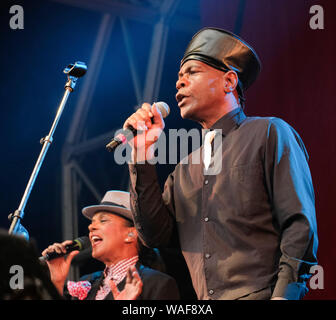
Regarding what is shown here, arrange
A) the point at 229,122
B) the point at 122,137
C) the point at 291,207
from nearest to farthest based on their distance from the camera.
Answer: the point at 291,207, the point at 122,137, the point at 229,122

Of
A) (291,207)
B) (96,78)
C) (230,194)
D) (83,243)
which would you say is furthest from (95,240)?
(96,78)

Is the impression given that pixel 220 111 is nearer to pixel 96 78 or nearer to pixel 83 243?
pixel 83 243

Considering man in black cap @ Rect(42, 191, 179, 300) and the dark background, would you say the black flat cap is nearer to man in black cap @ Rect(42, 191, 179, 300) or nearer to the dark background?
man in black cap @ Rect(42, 191, 179, 300)

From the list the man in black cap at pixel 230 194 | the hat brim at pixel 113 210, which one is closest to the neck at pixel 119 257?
the hat brim at pixel 113 210

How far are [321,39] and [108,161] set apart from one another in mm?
3153

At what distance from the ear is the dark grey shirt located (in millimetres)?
137

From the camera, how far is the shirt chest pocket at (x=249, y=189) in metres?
1.48

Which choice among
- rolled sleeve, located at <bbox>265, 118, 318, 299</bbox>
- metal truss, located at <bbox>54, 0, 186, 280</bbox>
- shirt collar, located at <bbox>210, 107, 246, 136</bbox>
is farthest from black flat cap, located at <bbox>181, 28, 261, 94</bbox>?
metal truss, located at <bbox>54, 0, 186, 280</bbox>

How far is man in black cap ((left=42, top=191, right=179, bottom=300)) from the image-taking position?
2.75 meters

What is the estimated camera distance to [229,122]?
Result: 174 centimetres

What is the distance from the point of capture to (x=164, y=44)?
4582 millimetres

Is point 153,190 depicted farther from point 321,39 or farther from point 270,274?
point 321,39

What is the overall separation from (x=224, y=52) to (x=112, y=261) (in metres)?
1.75
